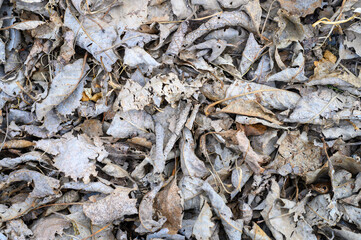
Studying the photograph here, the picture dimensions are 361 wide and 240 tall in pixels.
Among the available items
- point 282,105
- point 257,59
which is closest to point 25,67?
point 257,59

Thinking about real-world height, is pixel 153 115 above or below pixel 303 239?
above

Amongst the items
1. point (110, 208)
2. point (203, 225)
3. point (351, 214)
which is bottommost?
point (351, 214)

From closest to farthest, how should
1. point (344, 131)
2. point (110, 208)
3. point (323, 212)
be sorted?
point (110, 208) < point (323, 212) < point (344, 131)

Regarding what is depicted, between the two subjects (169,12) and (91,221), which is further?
(169,12)

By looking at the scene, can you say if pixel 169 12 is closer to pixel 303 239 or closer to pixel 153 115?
pixel 153 115

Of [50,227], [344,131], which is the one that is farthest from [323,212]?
[50,227]

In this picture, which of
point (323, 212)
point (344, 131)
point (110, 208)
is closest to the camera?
point (110, 208)

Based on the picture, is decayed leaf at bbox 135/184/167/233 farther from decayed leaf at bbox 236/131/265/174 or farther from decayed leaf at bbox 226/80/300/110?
decayed leaf at bbox 226/80/300/110

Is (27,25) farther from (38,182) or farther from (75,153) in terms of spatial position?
(38,182)
